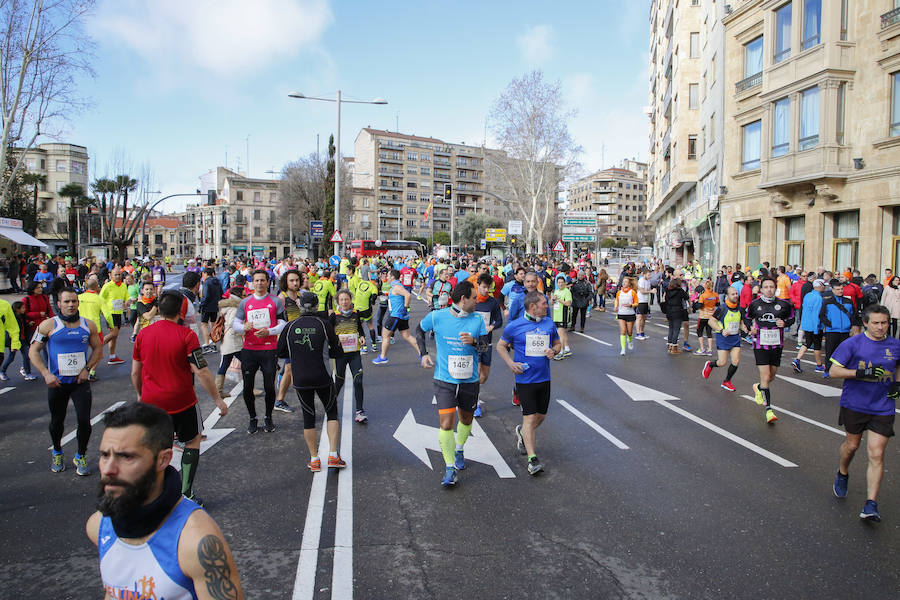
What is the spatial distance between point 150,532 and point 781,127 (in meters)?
26.4

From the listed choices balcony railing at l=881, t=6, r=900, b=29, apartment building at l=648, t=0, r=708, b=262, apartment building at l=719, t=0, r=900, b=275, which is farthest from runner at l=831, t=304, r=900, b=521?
apartment building at l=648, t=0, r=708, b=262

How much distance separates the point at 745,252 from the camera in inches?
1064

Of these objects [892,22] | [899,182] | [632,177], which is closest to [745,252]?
[899,182]

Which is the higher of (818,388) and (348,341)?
(348,341)

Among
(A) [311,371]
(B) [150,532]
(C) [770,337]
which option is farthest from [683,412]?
(B) [150,532]

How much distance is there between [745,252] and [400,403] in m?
23.4

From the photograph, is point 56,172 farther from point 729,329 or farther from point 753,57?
point 729,329

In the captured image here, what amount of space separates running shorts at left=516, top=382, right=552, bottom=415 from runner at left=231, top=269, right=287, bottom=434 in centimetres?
305

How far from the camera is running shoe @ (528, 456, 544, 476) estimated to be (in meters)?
5.82

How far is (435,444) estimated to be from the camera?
685 cm

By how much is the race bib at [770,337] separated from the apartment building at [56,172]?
269 ft

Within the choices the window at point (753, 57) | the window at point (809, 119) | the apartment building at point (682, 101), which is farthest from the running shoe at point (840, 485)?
the apartment building at point (682, 101)

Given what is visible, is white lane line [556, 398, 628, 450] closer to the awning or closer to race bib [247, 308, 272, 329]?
race bib [247, 308, 272, 329]

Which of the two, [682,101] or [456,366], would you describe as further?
[682,101]
